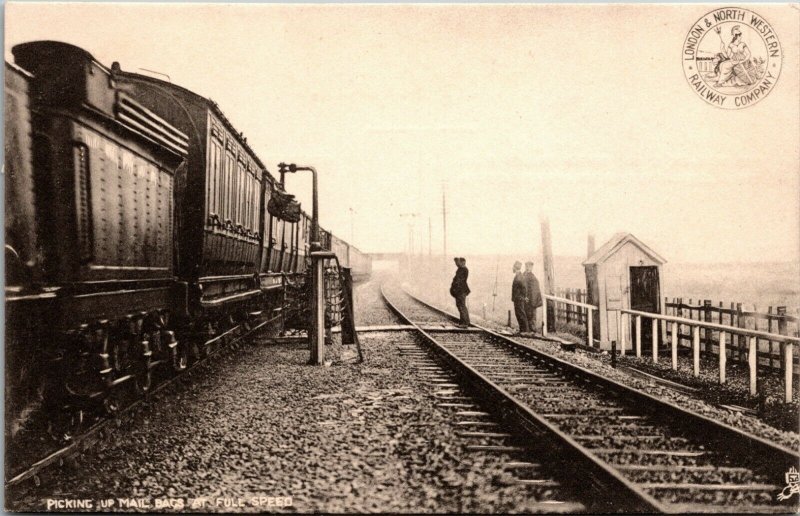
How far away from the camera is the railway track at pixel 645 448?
383cm

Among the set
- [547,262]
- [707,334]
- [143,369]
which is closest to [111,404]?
[143,369]

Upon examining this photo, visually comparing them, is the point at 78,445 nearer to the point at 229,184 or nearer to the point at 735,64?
the point at 229,184

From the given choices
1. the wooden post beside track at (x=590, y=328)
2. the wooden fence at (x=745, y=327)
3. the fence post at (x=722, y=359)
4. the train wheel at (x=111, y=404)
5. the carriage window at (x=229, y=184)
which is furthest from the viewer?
the wooden post beside track at (x=590, y=328)

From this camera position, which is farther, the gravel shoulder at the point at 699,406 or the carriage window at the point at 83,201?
the gravel shoulder at the point at 699,406

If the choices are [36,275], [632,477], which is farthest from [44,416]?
[632,477]

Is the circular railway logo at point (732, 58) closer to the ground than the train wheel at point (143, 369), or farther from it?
farther from it

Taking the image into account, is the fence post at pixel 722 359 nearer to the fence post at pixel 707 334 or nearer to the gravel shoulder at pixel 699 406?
the gravel shoulder at pixel 699 406

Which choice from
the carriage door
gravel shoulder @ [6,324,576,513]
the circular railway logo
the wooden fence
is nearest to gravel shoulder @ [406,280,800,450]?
the wooden fence

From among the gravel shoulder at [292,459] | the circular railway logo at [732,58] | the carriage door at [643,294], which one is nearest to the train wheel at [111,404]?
the gravel shoulder at [292,459]

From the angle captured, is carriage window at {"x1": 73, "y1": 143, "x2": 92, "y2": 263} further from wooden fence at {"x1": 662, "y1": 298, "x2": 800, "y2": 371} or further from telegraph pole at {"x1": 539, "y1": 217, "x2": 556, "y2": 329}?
telegraph pole at {"x1": 539, "y1": 217, "x2": 556, "y2": 329}

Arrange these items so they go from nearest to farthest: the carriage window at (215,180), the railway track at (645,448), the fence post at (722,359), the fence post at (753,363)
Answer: the railway track at (645,448) → the fence post at (753,363) → the carriage window at (215,180) → the fence post at (722,359)

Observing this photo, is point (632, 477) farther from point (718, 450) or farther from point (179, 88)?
point (179, 88)

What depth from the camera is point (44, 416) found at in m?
4.57

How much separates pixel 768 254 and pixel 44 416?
6.89m
